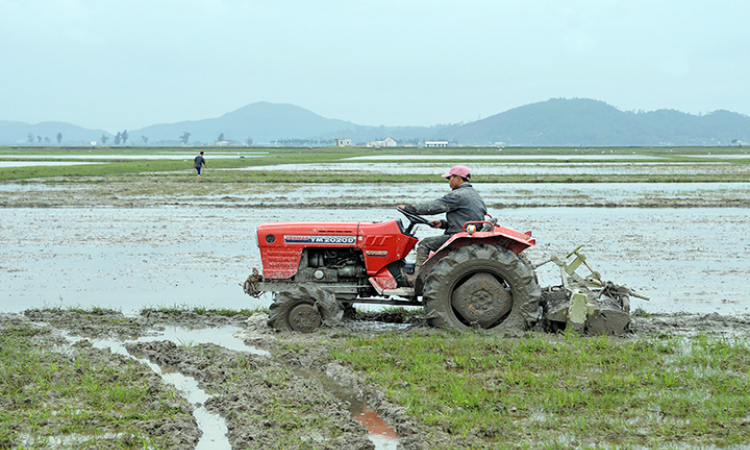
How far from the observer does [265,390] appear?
5914 mm

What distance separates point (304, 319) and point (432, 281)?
1527mm

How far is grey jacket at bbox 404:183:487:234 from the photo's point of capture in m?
7.51

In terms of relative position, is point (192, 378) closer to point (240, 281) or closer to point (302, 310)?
point (302, 310)

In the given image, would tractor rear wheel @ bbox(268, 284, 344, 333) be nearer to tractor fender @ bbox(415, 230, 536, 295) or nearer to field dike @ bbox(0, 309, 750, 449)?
field dike @ bbox(0, 309, 750, 449)

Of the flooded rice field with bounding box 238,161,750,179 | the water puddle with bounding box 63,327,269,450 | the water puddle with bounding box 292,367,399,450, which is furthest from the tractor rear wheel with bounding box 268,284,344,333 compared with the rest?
the flooded rice field with bounding box 238,161,750,179

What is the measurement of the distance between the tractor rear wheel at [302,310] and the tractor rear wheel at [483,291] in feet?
3.75

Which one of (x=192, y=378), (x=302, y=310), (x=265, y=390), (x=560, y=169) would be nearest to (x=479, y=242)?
(x=302, y=310)

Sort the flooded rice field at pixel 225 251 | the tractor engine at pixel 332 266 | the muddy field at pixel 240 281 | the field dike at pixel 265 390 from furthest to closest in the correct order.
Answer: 1. the flooded rice field at pixel 225 251
2. the tractor engine at pixel 332 266
3. the muddy field at pixel 240 281
4. the field dike at pixel 265 390

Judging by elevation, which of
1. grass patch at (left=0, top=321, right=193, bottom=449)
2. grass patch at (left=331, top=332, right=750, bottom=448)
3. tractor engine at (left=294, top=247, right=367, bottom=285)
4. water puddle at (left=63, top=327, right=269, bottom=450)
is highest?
tractor engine at (left=294, top=247, right=367, bottom=285)

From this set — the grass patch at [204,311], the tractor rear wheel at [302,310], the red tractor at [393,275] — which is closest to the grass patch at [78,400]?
the grass patch at [204,311]

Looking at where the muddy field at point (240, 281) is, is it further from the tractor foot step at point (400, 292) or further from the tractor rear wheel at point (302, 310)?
the tractor foot step at point (400, 292)

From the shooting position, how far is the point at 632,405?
216 inches

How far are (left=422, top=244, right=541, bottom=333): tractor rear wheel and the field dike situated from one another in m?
0.31

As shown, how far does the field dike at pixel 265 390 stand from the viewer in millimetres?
4902
